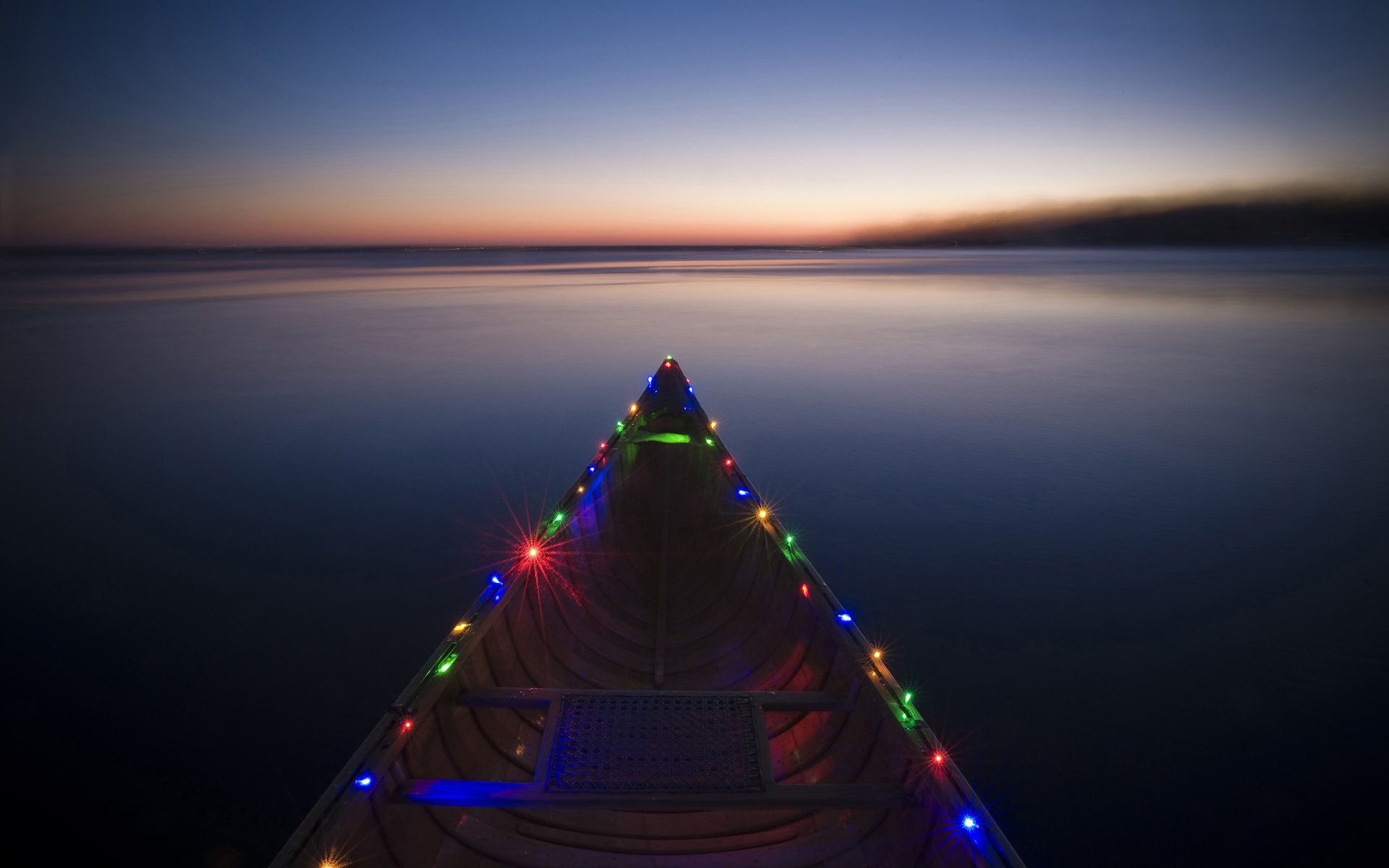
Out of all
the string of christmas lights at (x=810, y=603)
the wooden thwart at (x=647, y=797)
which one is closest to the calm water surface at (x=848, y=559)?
the string of christmas lights at (x=810, y=603)

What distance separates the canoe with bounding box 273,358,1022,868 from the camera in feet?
11.3

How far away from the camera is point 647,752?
4.09 meters

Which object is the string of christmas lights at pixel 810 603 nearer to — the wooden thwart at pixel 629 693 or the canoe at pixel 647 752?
the canoe at pixel 647 752

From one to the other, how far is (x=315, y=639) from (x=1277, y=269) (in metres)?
102

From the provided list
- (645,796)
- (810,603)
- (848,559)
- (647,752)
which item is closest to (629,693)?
(647,752)

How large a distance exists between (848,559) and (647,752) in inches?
239

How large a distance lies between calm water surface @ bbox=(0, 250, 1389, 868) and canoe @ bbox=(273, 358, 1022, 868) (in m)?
2.01

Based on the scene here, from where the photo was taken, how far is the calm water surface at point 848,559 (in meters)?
5.62

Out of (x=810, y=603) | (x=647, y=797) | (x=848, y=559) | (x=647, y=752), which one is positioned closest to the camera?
(x=647, y=797)

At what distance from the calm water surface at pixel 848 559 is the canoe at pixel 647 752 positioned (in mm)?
2014

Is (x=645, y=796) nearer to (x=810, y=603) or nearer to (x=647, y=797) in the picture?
(x=647, y=797)

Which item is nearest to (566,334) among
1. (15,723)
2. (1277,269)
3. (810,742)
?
(15,723)

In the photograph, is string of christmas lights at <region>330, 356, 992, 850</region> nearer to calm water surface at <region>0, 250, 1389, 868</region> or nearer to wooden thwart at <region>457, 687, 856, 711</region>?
wooden thwart at <region>457, 687, 856, 711</region>

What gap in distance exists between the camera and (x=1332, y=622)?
774 centimetres
